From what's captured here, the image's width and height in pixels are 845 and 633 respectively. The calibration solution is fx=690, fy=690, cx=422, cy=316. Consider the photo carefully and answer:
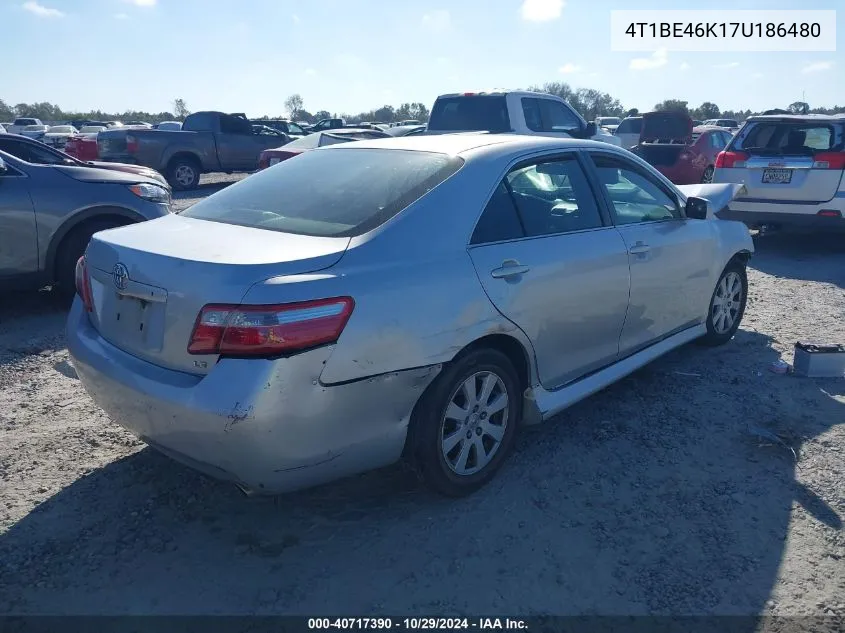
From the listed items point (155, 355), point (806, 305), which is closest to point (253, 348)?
point (155, 355)

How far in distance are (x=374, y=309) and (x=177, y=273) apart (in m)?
0.78

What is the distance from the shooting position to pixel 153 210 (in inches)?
262

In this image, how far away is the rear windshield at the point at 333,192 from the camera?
309 cm

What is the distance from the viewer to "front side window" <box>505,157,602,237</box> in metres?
3.53

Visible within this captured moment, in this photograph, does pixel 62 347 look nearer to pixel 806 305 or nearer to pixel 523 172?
pixel 523 172

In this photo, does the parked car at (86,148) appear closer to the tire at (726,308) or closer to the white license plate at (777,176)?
the white license plate at (777,176)

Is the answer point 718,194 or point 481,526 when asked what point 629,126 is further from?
point 481,526

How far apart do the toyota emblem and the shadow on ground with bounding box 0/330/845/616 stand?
1.05 metres

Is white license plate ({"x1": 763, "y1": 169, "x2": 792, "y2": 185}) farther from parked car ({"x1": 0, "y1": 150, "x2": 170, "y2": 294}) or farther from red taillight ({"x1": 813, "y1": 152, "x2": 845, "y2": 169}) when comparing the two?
parked car ({"x1": 0, "y1": 150, "x2": 170, "y2": 294})

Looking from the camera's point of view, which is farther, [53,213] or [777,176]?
[777,176]

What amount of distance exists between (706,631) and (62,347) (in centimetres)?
485

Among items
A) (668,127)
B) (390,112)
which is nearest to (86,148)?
(668,127)

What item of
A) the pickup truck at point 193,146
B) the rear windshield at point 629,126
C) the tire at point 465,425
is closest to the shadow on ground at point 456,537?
the tire at point 465,425

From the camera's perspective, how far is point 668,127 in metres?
14.0
